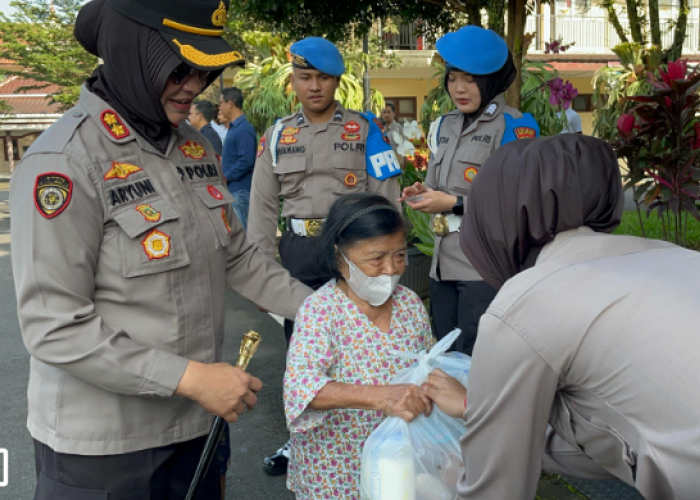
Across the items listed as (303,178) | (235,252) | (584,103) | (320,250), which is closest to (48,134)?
(235,252)

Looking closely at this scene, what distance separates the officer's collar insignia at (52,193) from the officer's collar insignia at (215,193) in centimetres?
43

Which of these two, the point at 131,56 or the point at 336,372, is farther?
the point at 336,372

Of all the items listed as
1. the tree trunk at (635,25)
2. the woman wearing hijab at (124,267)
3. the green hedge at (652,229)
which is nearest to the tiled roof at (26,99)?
the tree trunk at (635,25)

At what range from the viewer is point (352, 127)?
12.2 feet

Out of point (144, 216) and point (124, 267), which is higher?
point (144, 216)

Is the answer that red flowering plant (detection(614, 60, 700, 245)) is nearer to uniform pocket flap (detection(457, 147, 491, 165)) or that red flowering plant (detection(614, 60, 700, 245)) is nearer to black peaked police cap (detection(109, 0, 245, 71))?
uniform pocket flap (detection(457, 147, 491, 165))

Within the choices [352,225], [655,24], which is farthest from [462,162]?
[655,24]

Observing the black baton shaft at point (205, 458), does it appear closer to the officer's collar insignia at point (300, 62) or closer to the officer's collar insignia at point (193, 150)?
the officer's collar insignia at point (193, 150)

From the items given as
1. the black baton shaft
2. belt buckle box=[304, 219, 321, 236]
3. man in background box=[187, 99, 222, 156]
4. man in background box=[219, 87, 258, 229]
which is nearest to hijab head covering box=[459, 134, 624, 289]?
the black baton shaft

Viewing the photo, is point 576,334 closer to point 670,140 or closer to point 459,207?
point 459,207

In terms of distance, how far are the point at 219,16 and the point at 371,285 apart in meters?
0.92

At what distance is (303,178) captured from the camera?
3678 mm

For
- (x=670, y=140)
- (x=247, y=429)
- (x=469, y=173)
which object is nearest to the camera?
(x=469, y=173)

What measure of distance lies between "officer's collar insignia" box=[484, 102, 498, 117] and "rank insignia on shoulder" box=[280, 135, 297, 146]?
1.02 m
